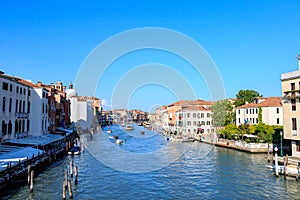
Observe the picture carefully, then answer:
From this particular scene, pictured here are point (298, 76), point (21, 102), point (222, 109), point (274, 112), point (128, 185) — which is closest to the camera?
point (128, 185)

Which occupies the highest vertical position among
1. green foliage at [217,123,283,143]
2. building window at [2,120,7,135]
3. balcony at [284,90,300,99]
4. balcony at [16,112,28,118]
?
balcony at [284,90,300,99]

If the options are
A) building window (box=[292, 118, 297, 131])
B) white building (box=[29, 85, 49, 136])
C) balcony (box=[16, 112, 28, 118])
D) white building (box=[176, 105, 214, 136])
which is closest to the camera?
building window (box=[292, 118, 297, 131])

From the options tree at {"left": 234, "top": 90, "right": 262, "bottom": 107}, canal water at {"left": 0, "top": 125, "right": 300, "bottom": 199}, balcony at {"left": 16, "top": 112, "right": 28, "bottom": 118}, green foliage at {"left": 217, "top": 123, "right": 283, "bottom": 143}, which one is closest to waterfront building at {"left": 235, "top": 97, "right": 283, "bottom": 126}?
green foliage at {"left": 217, "top": 123, "right": 283, "bottom": 143}

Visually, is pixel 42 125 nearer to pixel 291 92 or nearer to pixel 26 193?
pixel 26 193

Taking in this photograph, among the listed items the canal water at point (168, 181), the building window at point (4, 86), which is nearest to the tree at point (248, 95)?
the canal water at point (168, 181)

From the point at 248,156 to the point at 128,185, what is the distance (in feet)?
55.7

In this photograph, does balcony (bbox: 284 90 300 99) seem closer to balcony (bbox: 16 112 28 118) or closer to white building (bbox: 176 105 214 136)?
balcony (bbox: 16 112 28 118)

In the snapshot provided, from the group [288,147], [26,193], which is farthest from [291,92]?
[26,193]

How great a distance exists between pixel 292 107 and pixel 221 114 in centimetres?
2839

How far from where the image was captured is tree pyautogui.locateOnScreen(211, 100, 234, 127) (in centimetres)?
5238

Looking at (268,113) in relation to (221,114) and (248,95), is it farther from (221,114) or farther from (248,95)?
(248,95)

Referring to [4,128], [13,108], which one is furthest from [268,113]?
[4,128]

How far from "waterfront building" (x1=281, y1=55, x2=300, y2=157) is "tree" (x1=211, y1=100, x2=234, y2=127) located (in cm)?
2726

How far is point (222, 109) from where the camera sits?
52312mm
